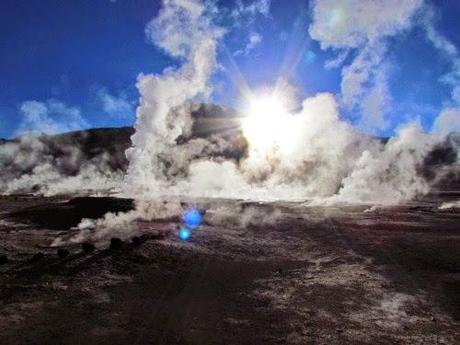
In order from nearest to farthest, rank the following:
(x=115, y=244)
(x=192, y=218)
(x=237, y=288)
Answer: (x=237, y=288) → (x=115, y=244) → (x=192, y=218)

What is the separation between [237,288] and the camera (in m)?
17.6

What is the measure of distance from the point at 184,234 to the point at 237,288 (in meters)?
9.09

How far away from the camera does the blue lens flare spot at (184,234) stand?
995 inches

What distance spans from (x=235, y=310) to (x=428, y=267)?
31.7 ft

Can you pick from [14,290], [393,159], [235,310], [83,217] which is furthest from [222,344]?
[393,159]

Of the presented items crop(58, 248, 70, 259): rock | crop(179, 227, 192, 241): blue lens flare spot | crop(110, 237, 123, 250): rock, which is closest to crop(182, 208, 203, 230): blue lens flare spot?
crop(179, 227, 192, 241): blue lens flare spot

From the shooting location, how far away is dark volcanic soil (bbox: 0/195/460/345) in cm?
1319

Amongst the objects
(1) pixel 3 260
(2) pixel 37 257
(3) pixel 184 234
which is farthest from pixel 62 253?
(3) pixel 184 234

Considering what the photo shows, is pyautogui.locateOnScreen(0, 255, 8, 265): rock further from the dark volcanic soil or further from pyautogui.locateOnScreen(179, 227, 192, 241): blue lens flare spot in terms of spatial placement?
pyautogui.locateOnScreen(179, 227, 192, 241): blue lens flare spot

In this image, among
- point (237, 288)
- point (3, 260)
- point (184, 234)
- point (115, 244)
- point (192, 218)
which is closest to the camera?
point (237, 288)

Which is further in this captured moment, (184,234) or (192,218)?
(192,218)

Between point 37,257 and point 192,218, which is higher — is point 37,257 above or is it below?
below

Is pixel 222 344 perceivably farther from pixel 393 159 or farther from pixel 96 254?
pixel 393 159

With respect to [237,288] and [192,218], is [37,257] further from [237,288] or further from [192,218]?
[192,218]
